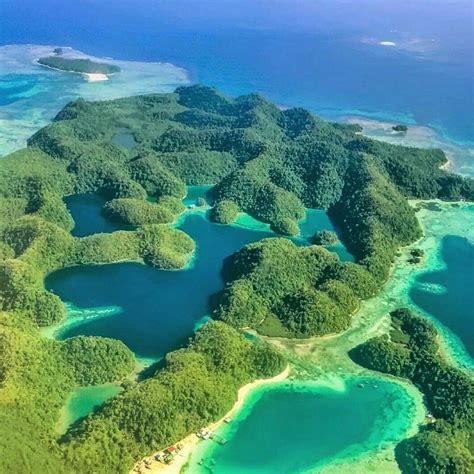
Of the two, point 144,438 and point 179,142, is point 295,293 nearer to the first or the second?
point 144,438

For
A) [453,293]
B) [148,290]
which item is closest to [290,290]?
[148,290]

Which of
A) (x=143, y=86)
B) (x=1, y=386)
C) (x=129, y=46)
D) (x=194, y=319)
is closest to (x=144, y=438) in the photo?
(x=1, y=386)

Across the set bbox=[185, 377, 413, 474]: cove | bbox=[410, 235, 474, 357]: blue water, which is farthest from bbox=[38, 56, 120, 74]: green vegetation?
bbox=[185, 377, 413, 474]: cove

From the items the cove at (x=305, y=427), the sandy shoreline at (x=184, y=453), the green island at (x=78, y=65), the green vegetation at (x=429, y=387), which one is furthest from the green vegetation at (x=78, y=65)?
the cove at (x=305, y=427)

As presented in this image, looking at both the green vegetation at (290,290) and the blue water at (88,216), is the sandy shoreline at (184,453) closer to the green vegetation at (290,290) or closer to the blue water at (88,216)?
the green vegetation at (290,290)

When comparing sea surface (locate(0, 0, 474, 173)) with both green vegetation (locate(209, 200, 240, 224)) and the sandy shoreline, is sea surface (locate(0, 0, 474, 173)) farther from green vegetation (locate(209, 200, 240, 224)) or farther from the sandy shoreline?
the sandy shoreline

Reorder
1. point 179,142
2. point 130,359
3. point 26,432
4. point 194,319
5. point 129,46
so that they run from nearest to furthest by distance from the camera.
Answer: point 26,432, point 130,359, point 194,319, point 179,142, point 129,46
